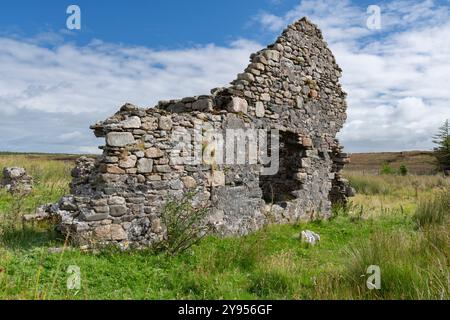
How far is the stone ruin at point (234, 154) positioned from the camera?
20.2 ft

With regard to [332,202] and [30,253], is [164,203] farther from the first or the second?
[332,202]

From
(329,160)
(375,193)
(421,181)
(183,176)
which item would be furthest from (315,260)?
(421,181)

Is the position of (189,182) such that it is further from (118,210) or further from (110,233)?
(110,233)

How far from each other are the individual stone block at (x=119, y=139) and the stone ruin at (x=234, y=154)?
2cm

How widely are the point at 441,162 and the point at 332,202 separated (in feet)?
71.6

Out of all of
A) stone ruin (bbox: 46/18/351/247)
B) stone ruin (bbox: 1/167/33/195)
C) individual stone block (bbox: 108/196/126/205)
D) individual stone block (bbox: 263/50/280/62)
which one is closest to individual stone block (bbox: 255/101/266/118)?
stone ruin (bbox: 46/18/351/247)

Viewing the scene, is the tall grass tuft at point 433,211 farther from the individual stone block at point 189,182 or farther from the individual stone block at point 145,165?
the individual stone block at point 145,165

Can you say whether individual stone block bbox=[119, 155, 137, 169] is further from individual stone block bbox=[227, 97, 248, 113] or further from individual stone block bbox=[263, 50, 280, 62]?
individual stone block bbox=[263, 50, 280, 62]

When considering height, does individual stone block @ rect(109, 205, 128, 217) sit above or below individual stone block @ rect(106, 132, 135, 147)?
below

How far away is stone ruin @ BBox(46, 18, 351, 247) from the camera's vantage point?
20.2 ft

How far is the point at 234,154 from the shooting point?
25.9 feet

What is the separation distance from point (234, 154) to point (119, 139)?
2.49 metres

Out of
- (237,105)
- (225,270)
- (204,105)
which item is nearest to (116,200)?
(225,270)

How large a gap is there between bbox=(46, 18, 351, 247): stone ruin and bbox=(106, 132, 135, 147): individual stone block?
0.02m
